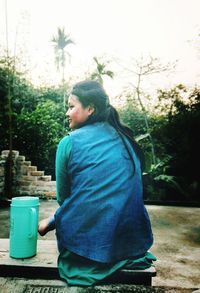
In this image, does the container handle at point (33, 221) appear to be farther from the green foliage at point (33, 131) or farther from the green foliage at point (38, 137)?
the green foliage at point (38, 137)

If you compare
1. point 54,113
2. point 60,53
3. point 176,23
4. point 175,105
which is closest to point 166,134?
point 175,105

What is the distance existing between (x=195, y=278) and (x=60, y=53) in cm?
1876

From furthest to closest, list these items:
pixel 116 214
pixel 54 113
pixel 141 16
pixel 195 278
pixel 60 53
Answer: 1. pixel 60 53
2. pixel 141 16
3. pixel 54 113
4. pixel 195 278
5. pixel 116 214

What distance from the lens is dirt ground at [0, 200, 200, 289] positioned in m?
3.71

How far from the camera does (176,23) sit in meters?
15.0

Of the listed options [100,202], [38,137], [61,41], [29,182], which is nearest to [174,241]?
[100,202]

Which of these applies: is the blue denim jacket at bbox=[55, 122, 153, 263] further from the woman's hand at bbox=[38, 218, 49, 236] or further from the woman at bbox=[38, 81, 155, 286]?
the woman's hand at bbox=[38, 218, 49, 236]

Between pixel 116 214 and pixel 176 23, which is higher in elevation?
pixel 176 23

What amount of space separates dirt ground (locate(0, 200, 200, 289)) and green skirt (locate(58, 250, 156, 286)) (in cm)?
106

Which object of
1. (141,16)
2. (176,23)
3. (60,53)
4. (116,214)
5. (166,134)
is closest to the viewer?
(116,214)

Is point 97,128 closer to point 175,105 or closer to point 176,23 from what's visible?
point 175,105

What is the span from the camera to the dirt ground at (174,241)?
3.71 m

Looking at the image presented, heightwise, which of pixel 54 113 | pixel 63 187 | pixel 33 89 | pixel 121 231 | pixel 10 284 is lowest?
pixel 10 284

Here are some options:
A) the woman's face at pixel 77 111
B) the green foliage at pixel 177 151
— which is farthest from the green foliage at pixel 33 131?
the woman's face at pixel 77 111
